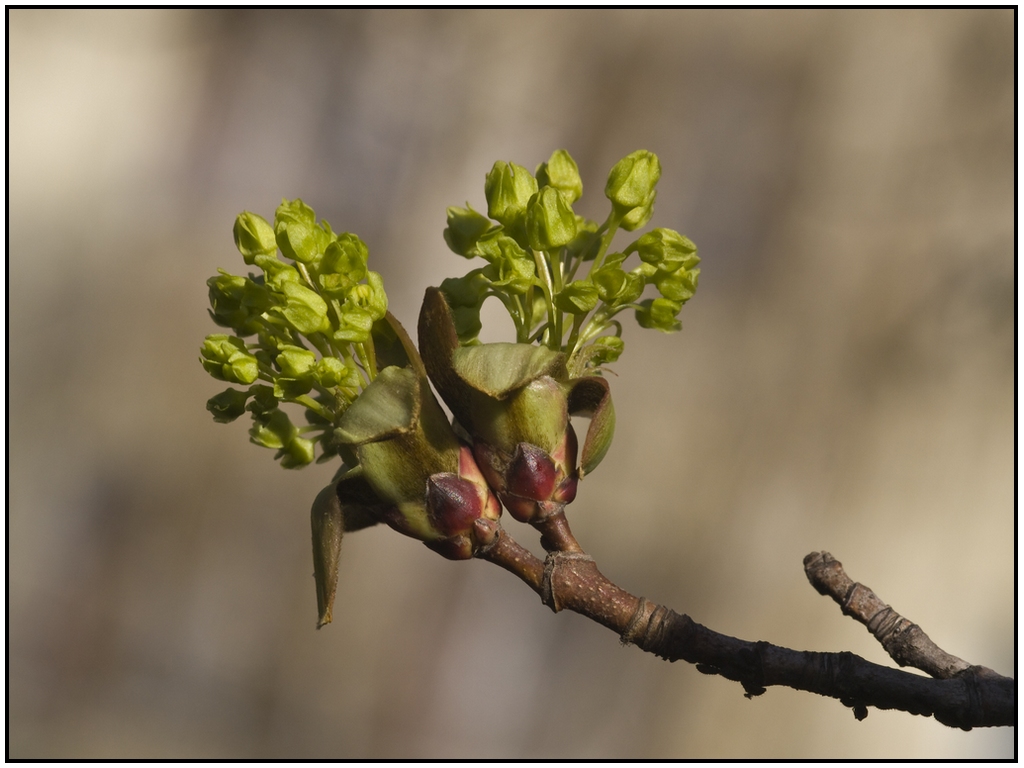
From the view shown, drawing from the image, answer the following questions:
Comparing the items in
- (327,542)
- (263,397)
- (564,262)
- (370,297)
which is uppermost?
(564,262)

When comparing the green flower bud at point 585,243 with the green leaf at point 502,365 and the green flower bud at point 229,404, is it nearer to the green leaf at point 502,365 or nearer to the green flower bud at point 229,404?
the green leaf at point 502,365

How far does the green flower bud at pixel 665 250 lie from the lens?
82cm

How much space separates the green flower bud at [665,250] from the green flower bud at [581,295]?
0.28ft

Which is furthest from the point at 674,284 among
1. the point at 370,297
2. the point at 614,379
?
the point at 614,379

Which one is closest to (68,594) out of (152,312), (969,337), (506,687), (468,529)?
(152,312)

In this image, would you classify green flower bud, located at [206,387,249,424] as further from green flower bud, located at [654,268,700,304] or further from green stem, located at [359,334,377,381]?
green flower bud, located at [654,268,700,304]

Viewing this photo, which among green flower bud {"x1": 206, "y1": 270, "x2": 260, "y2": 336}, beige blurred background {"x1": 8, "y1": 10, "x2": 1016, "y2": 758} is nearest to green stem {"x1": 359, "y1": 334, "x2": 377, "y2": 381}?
green flower bud {"x1": 206, "y1": 270, "x2": 260, "y2": 336}

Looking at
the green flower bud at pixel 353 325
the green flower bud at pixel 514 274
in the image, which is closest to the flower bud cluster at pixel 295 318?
the green flower bud at pixel 353 325

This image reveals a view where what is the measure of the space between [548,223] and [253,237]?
0.27m

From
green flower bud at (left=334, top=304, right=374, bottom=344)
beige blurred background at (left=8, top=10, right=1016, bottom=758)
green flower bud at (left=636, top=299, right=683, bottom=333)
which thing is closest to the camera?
green flower bud at (left=334, top=304, right=374, bottom=344)

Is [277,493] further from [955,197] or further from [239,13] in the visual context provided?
[955,197]

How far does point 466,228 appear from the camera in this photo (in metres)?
0.87

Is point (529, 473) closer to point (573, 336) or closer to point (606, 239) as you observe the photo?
point (573, 336)

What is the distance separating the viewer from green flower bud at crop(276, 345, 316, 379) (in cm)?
74
